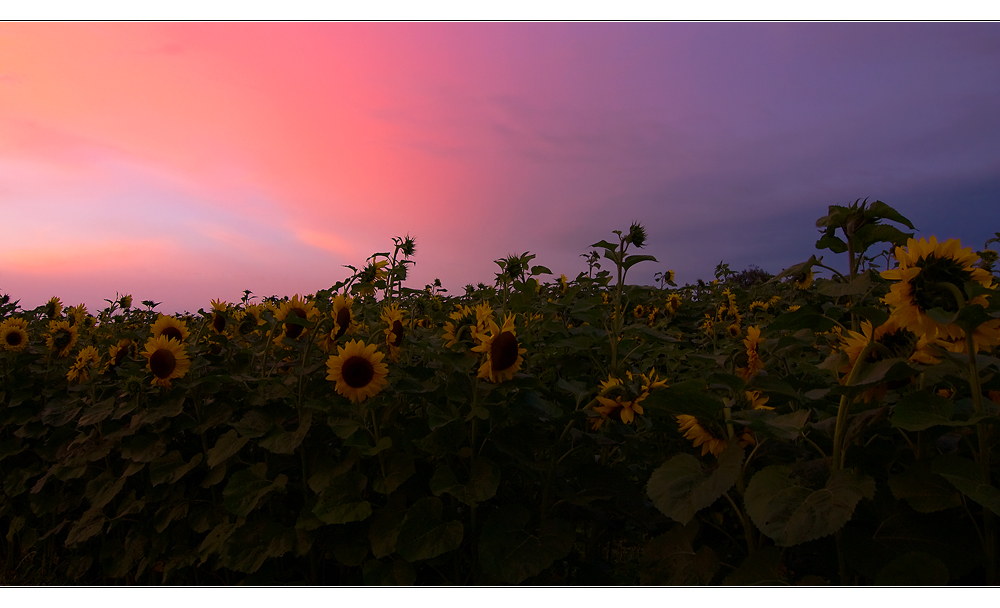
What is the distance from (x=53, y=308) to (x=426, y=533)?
5.57 m

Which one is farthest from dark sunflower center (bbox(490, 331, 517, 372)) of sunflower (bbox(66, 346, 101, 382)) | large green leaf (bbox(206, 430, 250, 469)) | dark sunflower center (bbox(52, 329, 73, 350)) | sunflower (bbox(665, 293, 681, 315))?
sunflower (bbox(665, 293, 681, 315))

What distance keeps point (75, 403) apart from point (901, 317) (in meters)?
4.35

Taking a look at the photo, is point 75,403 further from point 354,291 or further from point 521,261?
point 521,261

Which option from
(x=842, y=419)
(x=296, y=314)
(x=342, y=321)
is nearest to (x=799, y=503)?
(x=842, y=419)

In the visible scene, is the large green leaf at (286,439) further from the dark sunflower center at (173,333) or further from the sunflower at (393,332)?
the dark sunflower center at (173,333)

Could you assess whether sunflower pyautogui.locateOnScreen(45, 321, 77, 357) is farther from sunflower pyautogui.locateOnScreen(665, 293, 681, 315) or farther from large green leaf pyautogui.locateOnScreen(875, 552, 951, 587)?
sunflower pyautogui.locateOnScreen(665, 293, 681, 315)

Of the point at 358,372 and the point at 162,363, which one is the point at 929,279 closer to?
the point at 358,372

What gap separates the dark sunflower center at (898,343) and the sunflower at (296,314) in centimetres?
237

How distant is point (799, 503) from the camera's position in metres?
1.30

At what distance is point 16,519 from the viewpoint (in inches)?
149

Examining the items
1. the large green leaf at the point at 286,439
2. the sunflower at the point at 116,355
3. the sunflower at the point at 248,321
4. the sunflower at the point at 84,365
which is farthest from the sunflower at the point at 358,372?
the sunflower at the point at 84,365

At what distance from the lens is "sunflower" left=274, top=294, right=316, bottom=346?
9.64ft

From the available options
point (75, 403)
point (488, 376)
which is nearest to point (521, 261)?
point (488, 376)

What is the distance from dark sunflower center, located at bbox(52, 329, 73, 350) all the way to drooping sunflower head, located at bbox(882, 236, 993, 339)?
16.6 ft
